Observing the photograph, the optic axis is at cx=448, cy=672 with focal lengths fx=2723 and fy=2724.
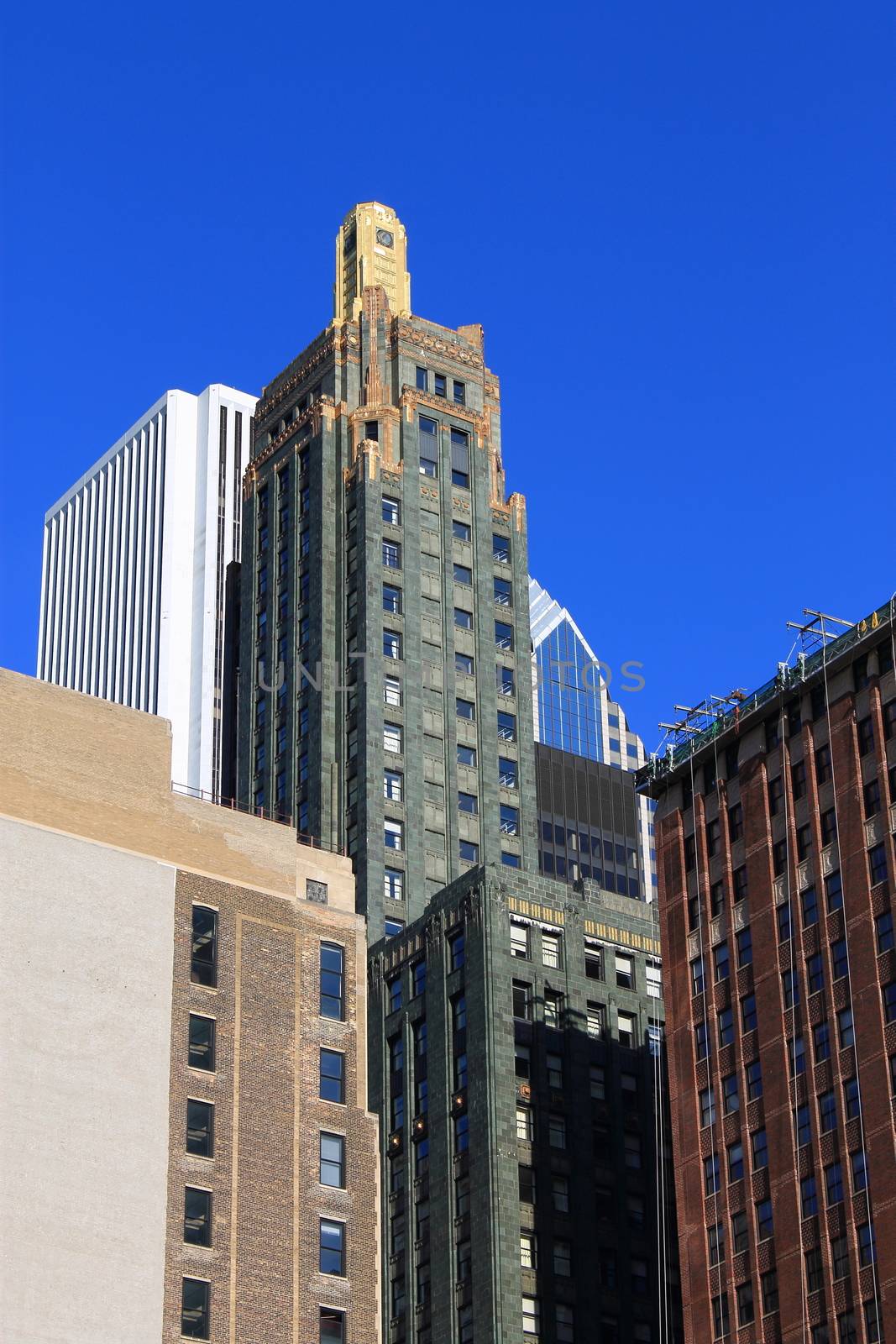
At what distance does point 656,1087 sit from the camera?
162 metres

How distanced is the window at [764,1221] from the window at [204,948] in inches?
1156

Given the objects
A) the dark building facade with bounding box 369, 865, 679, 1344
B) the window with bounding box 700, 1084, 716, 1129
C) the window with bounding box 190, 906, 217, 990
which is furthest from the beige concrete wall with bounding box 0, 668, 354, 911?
the dark building facade with bounding box 369, 865, 679, 1344

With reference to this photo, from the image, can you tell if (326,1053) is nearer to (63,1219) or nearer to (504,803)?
(63,1219)

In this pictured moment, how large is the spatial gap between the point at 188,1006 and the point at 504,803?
81.0 metres

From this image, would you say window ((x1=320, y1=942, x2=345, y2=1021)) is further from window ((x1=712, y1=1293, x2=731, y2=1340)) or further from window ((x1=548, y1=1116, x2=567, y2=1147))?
window ((x1=548, y1=1116, x2=567, y2=1147))

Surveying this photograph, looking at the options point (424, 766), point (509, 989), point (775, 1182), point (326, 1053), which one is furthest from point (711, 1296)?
point (424, 766)

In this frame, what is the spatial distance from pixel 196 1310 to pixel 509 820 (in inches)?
3468

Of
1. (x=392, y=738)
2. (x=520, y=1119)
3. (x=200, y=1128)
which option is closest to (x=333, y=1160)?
(x=200, y=1128)

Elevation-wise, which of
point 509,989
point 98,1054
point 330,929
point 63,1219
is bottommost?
Result: point 63,1219

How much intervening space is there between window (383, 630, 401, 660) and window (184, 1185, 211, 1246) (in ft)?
288

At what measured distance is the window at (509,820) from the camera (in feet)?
639

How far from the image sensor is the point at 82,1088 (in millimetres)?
111750

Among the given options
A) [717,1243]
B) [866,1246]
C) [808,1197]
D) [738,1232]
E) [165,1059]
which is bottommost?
[866,1246]

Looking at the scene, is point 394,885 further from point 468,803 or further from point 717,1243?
point 717,1243
